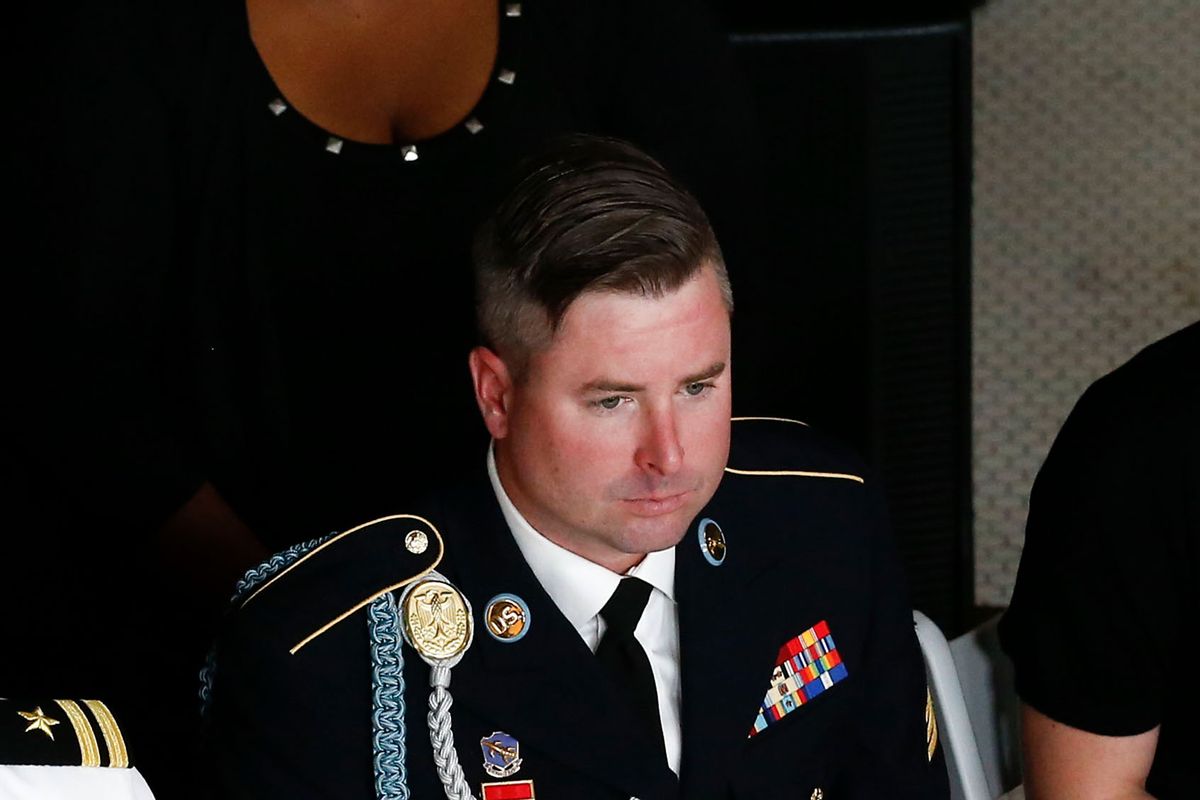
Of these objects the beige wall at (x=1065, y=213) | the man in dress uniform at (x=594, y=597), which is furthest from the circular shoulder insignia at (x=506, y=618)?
the beige wall at (x=1065, y=213)

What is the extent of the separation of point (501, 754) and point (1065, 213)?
1472 millimetres

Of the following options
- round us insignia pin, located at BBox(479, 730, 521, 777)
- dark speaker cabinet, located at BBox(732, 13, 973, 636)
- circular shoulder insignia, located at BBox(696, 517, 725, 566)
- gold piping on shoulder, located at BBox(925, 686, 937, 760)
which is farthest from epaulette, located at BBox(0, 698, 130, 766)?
dark speaker cabinet, located at BBox(732, 13, 973, 636)

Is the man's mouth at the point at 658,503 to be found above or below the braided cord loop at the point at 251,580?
above

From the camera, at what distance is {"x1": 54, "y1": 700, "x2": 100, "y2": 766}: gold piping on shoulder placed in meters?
1.11

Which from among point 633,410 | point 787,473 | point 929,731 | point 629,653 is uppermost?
point 633,410

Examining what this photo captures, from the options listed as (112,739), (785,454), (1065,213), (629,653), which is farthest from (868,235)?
(112,739)

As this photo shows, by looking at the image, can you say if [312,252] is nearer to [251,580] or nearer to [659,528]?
[251,580]

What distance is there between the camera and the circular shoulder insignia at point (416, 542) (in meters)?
1.44

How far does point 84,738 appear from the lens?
1120mm

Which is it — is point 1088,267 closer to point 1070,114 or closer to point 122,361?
point 1070,114

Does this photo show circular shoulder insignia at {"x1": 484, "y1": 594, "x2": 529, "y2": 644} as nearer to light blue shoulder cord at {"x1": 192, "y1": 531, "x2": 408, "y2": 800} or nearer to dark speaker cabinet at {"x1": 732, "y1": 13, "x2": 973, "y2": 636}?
light blue shoulder cord at {"x1": 192, "y1": 531, "x2": 408, "y2": 800}

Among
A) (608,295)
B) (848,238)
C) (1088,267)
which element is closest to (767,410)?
(848,238)

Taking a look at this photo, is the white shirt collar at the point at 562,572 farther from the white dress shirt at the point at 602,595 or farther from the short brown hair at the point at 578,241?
the short brown hair at the point at 578,241

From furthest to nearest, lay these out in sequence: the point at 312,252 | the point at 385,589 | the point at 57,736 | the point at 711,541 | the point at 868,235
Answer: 1. the point at 868,235
2. the point at 312,252
3. the point at 711,541
4. the point at 385,589
5. the point at 57,736
